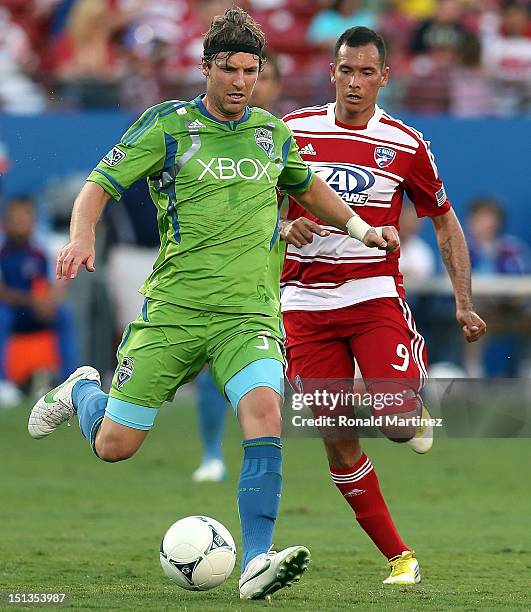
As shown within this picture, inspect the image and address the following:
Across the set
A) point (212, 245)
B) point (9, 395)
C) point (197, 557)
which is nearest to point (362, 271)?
point (212, 245)

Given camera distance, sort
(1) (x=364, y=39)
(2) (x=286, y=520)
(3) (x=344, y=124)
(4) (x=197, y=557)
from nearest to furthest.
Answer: (4) (x=197, y=557) → (1) (x=364, y=39) → (3) (x=344, y=124) → (2) (x=286, y=520)

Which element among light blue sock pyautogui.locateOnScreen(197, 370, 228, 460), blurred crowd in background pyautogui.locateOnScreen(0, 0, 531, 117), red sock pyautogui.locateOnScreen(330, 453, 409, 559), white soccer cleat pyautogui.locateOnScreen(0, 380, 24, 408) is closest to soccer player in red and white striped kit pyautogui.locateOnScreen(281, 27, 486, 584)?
red sock pyautogui.locateOnScreen(330, 453, 409, 559)

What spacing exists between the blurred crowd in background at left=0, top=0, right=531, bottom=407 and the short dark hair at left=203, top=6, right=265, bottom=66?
8162mm

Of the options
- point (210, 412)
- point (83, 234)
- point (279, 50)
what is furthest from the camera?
point (279, 50)

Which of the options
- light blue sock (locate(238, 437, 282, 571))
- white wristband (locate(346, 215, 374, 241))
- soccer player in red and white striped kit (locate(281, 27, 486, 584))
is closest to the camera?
light blue sock (locate(238, 437, 282, 571))

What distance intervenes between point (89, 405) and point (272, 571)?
1.47 metres

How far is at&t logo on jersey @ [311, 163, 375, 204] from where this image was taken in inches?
288

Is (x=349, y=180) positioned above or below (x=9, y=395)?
below

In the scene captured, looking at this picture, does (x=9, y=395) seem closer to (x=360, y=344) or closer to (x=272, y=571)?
(x=360, y=344)

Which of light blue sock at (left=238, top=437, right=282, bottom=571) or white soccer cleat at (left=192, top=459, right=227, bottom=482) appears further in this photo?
white soccer cleat at (left=192, top=459, right=227, bottom=482)

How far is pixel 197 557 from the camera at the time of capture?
6344mm

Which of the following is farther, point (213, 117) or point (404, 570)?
point (404, 570)

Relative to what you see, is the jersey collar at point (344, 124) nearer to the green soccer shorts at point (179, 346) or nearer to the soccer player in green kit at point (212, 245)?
the soccer player in green kit at point (212, 245)

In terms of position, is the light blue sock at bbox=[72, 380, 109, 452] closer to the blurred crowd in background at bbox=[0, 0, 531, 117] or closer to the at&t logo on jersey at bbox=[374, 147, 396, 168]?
the at&t logo on jersey at bbox=[374, 147, 396, 168]
